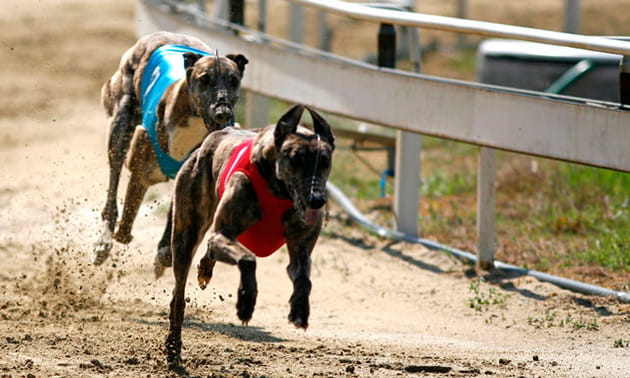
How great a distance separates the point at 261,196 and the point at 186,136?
5.09 feet

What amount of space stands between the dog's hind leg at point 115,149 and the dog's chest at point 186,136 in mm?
764

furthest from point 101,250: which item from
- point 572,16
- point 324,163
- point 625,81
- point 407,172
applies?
point 572,16

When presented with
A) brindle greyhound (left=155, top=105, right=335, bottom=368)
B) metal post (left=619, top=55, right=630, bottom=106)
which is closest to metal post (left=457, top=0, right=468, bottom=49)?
metal post (left=619, top=55, right=630, bottom=106)

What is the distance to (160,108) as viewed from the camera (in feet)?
18.8

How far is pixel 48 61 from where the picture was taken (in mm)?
14258

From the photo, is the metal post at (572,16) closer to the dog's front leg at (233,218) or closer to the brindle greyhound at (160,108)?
the brindle greyhound at (160,108)

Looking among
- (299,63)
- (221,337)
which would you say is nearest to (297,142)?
(221,337)

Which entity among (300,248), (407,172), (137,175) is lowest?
(407,172)

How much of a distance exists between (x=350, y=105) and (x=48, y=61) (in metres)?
8.51

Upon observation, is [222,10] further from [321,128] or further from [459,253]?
[321,128]

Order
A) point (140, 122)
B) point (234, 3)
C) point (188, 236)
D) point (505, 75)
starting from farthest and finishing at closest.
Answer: point (505, 75)
point (234, 3)
point (140, 122)
point (188, 236)

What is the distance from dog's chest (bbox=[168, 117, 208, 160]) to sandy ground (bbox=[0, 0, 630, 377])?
82 centimetres

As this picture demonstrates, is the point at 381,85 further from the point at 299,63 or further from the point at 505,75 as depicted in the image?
the point at 505,75

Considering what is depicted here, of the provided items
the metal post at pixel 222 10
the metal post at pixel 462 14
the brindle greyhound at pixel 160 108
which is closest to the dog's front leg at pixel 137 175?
the brindle greyhound at pixel 160 108
